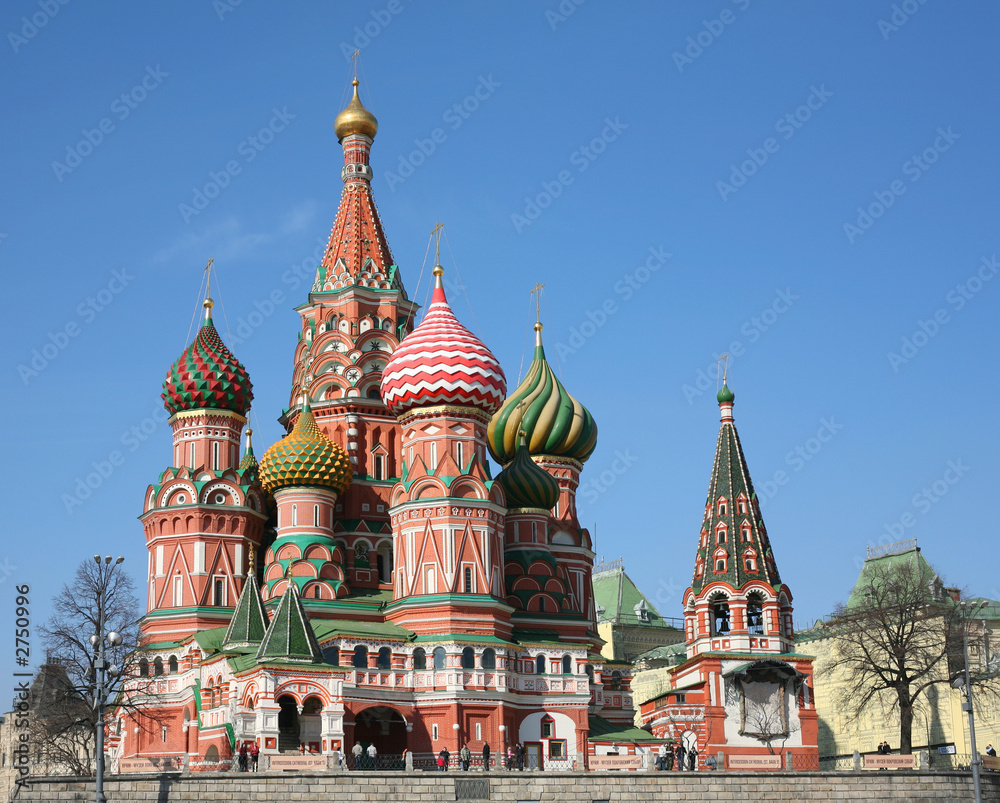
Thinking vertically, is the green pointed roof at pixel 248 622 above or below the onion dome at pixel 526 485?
below

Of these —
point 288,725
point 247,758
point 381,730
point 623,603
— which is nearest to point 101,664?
point 247,758

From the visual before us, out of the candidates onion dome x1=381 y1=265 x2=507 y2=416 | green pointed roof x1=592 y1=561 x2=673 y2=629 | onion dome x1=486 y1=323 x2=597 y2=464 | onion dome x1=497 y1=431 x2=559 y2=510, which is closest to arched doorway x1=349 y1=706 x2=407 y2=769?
onion dome x1=497 y1=431 x2=559 y2=510

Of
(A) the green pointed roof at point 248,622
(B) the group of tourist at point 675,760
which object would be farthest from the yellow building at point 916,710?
(A) the green pointed roof at point 248,622

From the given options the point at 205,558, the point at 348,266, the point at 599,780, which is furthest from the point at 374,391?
the point at 599,780

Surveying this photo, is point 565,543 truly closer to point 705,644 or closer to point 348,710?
point 705,644

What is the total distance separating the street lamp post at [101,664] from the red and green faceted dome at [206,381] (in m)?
8.78

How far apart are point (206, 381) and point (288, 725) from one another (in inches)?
514

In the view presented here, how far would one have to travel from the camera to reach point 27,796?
32031 mm

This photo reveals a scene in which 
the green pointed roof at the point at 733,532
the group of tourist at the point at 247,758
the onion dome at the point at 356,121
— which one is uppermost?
the onion dome at the point at 356,121

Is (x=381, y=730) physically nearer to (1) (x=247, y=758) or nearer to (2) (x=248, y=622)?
(2) (x=248, y=622)

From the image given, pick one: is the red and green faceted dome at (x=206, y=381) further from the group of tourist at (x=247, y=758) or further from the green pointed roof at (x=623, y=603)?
the green pointed roof at (x=623, y=603)

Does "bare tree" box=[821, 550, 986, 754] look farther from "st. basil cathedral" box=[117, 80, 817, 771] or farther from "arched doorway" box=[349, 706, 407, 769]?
"arched doorway" box=[349, 706, 407, 769]

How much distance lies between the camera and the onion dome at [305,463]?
43531 mm

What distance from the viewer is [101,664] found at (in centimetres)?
2781
